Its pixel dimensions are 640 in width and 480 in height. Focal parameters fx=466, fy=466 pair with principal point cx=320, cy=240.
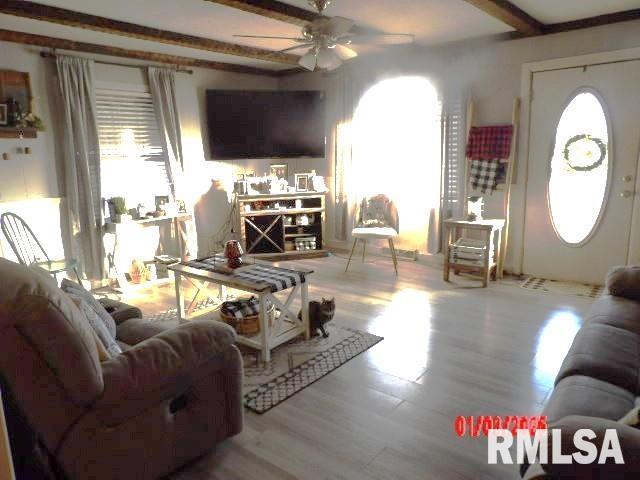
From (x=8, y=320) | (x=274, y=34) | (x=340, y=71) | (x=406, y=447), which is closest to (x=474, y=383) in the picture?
(x=406, y=447)

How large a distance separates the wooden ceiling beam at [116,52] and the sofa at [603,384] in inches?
A: 180

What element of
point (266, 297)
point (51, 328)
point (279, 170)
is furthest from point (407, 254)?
point (51, 328)

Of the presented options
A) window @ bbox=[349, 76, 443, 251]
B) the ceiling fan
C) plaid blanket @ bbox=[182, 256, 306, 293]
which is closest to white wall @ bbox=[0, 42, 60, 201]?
plaid blanket @ bbox=[182, 256, 306, 293]

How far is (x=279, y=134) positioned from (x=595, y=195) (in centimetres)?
349

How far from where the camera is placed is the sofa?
44.8 inches

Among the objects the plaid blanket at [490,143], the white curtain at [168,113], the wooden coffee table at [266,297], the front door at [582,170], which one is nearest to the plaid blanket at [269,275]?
the wooden coffee table at [266,297]

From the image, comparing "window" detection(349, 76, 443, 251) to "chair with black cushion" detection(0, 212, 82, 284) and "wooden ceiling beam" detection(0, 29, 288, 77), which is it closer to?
"wooden ceiling beam" detection(0, 29, 288, 77)

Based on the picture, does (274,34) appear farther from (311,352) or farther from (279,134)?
(311,352)

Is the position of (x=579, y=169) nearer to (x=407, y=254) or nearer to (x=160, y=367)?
(x=407, y=254)

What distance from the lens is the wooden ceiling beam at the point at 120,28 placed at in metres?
3.22

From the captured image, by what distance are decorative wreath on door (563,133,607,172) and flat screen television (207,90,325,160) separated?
9.10 feet

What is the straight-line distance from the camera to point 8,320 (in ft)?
4.60

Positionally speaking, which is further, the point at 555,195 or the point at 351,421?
the point at 555,195

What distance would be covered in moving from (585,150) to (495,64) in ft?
3.88
